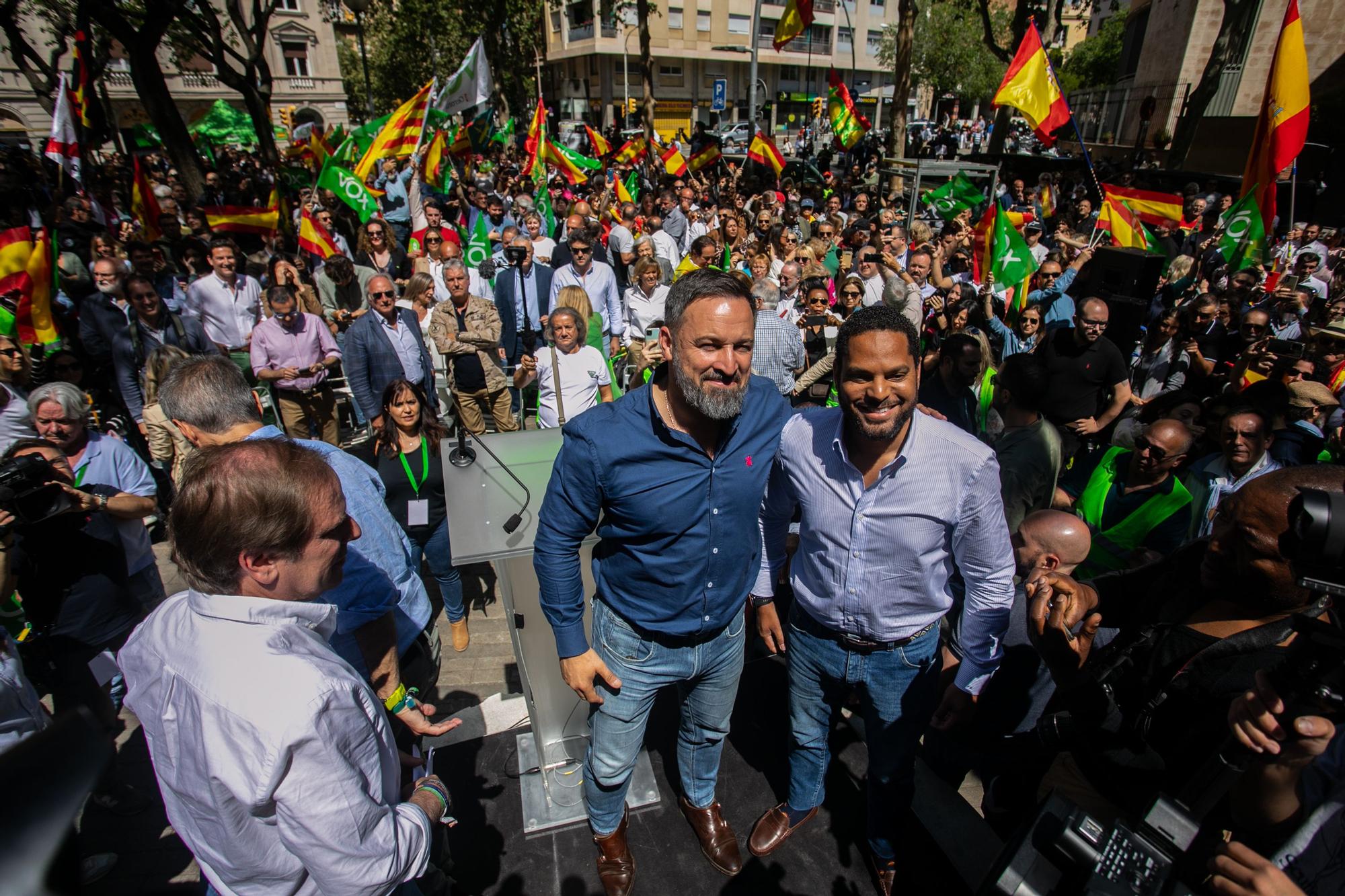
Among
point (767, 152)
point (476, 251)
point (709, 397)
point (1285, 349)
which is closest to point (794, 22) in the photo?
point (767, 152)

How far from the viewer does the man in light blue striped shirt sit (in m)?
2.08

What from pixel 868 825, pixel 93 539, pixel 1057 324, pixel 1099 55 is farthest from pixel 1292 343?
pixel 1099 55

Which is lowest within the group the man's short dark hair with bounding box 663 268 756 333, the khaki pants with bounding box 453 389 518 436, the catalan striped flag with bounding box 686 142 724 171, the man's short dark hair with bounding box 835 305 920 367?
the khaki pants with bounding box 453 389 518 436

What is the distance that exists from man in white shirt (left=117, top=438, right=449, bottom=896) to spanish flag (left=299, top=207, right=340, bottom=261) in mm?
6956

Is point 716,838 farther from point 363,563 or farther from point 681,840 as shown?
point 363,563

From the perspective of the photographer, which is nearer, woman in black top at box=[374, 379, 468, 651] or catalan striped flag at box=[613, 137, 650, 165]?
woman in black top at box=[374, 379, 468, 651]

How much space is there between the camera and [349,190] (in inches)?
316

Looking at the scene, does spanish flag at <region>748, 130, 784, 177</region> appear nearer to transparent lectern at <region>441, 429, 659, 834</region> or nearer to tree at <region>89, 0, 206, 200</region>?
tree at <region>89, 0, 206, 200</region>

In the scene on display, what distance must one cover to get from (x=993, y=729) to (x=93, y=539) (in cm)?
378

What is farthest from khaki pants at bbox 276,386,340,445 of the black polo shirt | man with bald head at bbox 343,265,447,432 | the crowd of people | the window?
the window

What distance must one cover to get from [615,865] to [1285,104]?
6846 mm

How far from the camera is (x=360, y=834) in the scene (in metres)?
1.42

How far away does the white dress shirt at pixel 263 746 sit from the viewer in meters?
1.30

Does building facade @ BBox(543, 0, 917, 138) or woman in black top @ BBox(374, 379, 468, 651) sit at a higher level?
building facade @ BBox(543, 0, 917, 138)
